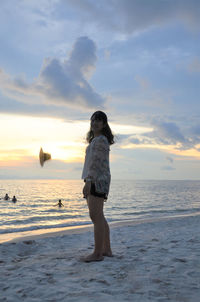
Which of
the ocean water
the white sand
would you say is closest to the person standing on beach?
the white sand

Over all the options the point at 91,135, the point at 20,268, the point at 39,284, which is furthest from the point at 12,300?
the point at 91,135

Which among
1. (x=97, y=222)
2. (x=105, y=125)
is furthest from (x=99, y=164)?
(x=97, y=222)

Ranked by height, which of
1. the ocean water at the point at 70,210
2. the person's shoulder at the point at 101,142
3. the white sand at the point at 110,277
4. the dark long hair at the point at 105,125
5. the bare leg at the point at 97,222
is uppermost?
the dark long hair at the point at 105,125

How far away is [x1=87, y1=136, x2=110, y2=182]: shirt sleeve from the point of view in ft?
14.7

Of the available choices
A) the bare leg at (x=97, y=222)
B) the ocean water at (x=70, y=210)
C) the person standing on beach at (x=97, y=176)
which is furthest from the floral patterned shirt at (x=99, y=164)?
the ocean water at (x=70, y=210)

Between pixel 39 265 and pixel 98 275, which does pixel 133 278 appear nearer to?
pixel 98 275

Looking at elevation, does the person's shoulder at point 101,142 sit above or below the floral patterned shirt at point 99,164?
above

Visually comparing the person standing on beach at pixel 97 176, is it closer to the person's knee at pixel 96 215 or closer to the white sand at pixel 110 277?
the person's knee at pixel 96 215

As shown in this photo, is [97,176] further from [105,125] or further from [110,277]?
[110,277]

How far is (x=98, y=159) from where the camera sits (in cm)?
450

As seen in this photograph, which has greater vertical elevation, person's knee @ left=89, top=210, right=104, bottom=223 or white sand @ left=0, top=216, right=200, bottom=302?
person's knee @ left=89, top=210, right=104, bottom=223

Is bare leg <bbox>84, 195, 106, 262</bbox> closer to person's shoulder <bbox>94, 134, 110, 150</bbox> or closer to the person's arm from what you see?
the person's arm

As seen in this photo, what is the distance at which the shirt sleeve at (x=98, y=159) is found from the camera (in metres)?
4.47

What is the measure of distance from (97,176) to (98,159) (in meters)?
0.30
